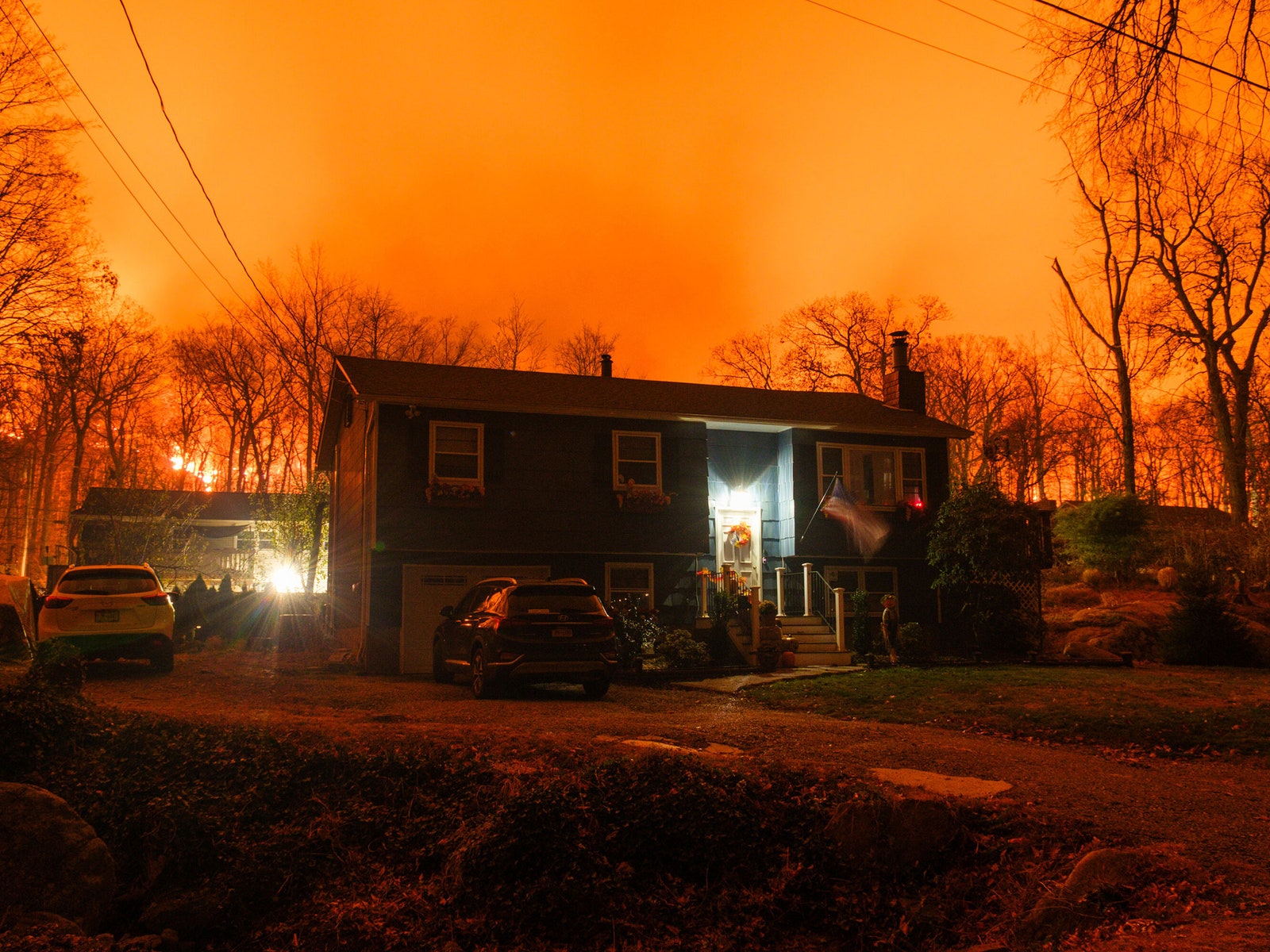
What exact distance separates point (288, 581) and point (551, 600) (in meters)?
22.8

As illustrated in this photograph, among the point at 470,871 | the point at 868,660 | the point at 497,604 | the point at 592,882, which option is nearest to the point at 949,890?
the point at 592,882

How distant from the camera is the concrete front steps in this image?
19906mm

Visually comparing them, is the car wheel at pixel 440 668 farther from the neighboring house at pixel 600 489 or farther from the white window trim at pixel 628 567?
the white window trim at pixel 628 567

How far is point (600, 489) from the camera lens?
20781 millimetres

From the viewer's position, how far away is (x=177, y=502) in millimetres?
41125

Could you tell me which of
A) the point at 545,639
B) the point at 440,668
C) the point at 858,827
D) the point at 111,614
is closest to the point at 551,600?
the point at 545,639

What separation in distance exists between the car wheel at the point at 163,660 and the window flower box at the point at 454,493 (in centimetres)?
562

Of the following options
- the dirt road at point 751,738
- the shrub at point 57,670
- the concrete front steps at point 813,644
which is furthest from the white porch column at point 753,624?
the shrub at point 57,670

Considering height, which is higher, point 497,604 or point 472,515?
point 472,515

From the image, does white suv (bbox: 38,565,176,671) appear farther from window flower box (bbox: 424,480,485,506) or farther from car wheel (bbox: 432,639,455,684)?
window flower box (bbox: 424,480,485,506)

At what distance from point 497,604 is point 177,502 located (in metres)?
32.5

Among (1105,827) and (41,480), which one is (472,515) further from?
(41,480)

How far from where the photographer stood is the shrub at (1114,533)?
95.6 ft

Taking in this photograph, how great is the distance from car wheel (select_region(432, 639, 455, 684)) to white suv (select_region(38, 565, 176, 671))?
4.23 m
